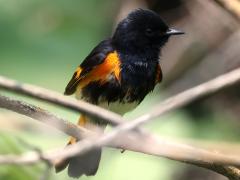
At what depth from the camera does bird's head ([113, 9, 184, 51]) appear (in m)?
3.37

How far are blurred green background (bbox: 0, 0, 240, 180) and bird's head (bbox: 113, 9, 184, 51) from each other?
17.0 inches

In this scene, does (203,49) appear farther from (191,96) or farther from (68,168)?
(191,96)

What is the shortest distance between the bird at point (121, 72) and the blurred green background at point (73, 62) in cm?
13

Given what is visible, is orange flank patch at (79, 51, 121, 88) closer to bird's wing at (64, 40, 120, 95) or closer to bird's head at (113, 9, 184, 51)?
bird's wing at (64, 40, 120, 95)

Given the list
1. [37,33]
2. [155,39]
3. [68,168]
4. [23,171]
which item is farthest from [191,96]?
[37,33]

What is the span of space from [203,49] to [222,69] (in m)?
0.36

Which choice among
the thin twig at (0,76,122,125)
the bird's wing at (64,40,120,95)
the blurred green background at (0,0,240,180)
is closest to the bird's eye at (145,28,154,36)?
the bird's wing at (64,40,120,95)

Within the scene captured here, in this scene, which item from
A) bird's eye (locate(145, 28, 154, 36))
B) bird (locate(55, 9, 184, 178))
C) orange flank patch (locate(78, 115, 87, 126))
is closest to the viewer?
bird (locate(55, 9, 184, 178))

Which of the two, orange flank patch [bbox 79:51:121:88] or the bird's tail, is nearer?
the bird's tail

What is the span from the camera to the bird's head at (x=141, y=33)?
3367mm

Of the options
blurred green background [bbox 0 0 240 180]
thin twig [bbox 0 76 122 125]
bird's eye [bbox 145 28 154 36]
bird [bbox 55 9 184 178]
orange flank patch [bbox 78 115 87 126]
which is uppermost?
thin twig [bbox 0 76 122 125]

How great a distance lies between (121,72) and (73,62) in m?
0.75

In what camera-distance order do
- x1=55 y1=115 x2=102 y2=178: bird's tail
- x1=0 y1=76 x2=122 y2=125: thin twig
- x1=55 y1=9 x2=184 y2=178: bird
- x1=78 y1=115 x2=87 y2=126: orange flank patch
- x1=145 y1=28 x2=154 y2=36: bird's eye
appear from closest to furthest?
x1=0 y1=76 x2=122 y2=125: thin twig < x1=55 y1=115 x2=102 y2=178: bird's tail < x1=55 y1=9 x2=184 y2=178: bird < x1=78 y1=115 x2=87 y2=126: orange flank patch < x1=145 y1=28 x2=154 y2=36: bird's eye

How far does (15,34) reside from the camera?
384 cm
